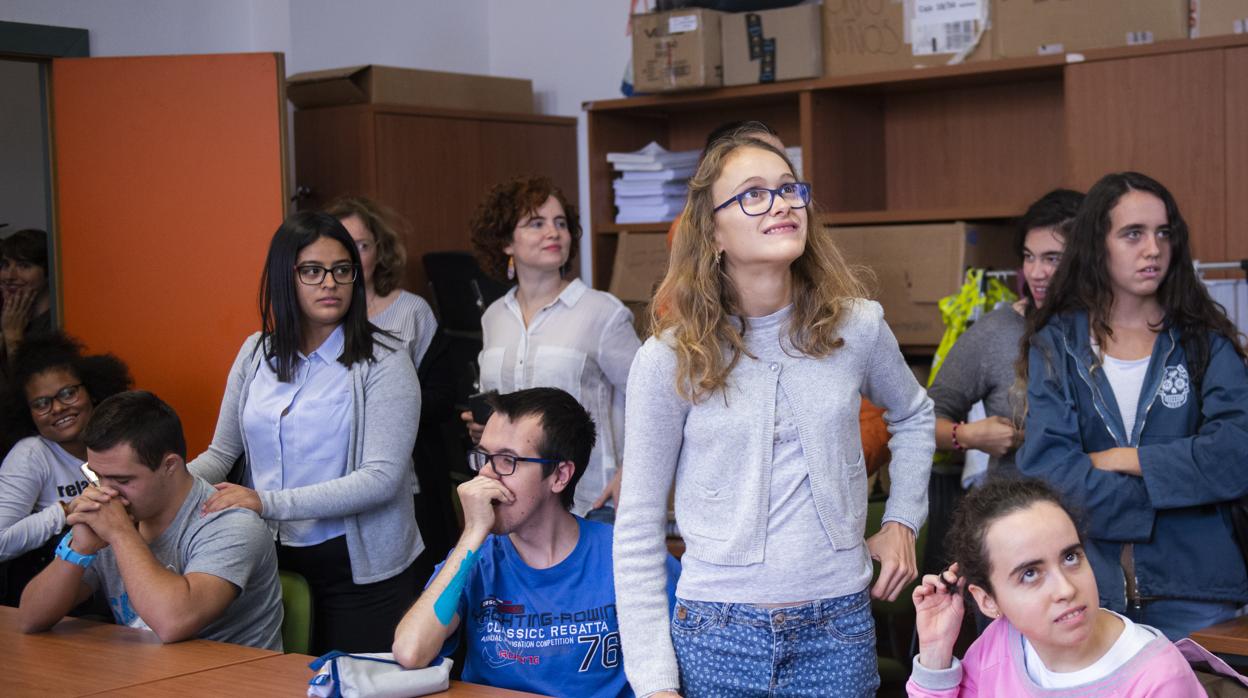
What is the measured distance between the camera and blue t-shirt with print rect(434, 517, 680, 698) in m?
2.24

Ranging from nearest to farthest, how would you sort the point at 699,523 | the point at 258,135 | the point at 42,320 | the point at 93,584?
the point at 699,523 → the point at 93,584 → the point at 258,135 → the point at 42,320

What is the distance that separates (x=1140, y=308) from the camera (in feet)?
8.26

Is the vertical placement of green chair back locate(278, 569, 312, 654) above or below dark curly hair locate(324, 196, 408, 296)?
below

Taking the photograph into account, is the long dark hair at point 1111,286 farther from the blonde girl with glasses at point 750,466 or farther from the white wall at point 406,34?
the white wall at point 406,34

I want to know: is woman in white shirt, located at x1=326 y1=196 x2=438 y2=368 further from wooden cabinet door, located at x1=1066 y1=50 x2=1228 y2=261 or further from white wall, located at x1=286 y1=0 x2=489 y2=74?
wooden cabinet door, located at x1=1066 y1=50 x2=1228 y2=261

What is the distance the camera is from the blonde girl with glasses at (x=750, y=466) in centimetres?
184

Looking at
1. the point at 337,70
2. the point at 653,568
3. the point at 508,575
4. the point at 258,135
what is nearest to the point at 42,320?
the point at 258,135

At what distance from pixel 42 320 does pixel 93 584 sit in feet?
7.13

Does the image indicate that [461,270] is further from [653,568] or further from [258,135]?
[653,568]

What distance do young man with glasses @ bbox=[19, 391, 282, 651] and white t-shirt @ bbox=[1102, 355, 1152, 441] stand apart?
5.45 feet

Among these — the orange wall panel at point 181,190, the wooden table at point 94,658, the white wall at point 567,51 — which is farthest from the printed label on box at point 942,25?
the wooden table at point 94,658

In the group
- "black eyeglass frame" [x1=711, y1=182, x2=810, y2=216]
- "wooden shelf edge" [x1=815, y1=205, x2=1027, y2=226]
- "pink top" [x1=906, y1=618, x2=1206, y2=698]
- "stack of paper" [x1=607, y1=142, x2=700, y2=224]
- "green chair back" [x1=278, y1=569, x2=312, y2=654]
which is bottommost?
"green chair back" [x1=278, y1=569, x2=312, y2=654]

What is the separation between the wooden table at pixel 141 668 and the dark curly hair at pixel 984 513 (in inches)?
28.5

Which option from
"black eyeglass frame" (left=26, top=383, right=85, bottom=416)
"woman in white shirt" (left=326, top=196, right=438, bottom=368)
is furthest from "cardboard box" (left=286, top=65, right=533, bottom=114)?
"black eyeglass frame" (left=26, top=383, right=85, bottom=416)
